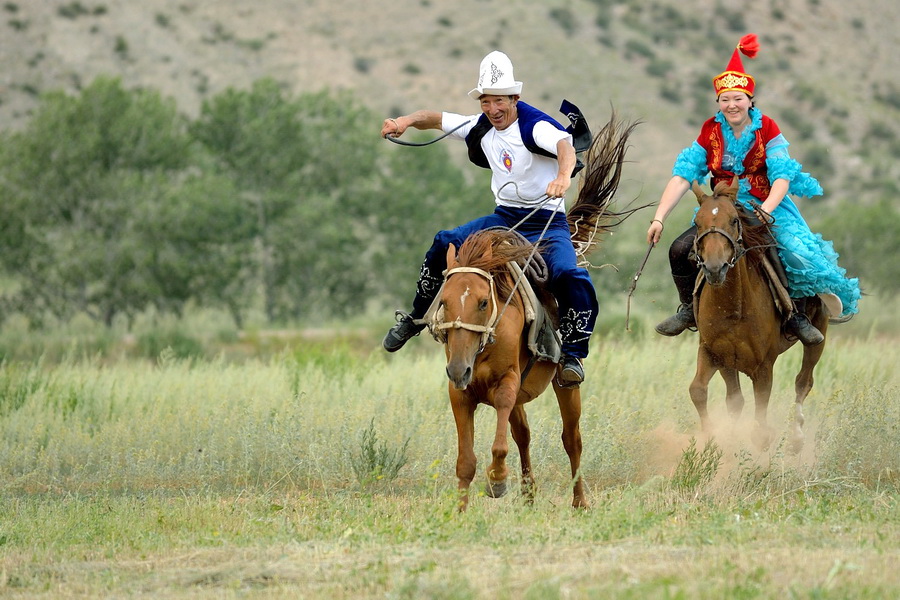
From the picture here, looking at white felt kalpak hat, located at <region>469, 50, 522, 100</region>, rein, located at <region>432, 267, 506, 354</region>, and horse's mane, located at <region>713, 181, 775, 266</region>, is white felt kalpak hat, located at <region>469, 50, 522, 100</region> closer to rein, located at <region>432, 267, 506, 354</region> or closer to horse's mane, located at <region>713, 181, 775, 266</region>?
rein, located at <region>432, 267, 506, 354</region>

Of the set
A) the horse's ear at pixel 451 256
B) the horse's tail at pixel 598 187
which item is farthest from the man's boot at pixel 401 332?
the horse's tail at pixel 598 187

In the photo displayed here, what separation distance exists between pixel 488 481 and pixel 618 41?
178ft

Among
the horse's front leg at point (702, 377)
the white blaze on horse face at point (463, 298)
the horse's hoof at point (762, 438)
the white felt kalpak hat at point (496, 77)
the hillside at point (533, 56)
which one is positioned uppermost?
the hillside at point (533, 56)

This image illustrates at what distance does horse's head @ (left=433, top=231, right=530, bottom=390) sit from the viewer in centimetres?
704

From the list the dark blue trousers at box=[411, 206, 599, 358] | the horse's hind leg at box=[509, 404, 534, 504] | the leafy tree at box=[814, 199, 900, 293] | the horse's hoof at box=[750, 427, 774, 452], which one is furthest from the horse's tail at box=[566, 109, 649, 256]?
the leafy tree at box=[814, 199, 900, 293]

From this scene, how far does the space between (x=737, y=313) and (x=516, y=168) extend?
2.20 meters

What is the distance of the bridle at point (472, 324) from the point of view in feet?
23.3

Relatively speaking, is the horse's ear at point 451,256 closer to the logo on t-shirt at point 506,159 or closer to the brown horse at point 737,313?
the logo on t-shirt at point 506,159

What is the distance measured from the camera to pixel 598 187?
9.38 meters

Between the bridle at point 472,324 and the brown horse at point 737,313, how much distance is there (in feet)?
6.39

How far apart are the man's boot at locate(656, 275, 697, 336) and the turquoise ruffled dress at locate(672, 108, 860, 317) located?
0.79m

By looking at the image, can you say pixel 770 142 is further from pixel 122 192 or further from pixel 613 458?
pixel 122 192

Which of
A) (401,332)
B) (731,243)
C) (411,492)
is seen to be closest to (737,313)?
(731,243)

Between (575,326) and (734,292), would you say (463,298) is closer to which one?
(575,326)
